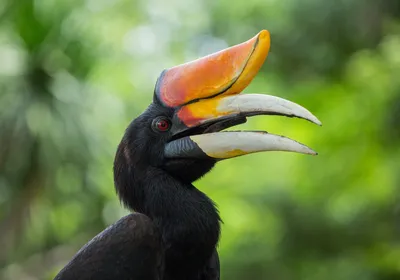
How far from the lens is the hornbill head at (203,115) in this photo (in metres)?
2.48

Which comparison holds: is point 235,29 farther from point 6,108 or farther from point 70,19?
→ point 6,108

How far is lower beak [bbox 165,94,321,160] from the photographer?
2.42 metres

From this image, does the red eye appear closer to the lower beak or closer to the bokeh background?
the lower beak

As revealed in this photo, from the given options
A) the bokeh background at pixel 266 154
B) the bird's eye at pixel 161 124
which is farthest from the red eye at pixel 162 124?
the bokeh background at pixel 266 154

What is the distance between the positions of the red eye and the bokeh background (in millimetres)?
3216

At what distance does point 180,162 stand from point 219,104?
27 centimetres

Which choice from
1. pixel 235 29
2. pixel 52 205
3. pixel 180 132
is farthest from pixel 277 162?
pixel 180 132

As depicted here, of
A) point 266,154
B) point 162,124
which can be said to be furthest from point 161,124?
point 266,154

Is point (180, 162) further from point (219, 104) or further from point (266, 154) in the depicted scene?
point (266, 154)

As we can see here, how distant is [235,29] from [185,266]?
4.98 metres

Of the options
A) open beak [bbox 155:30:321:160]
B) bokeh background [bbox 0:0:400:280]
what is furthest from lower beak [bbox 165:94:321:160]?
bokeh background [bbox 0:0:400:280]

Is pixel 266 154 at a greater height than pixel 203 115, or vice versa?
pixel 203 115

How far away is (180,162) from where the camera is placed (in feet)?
8.64

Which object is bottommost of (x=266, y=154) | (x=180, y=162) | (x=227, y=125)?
(x=266, y=154)
